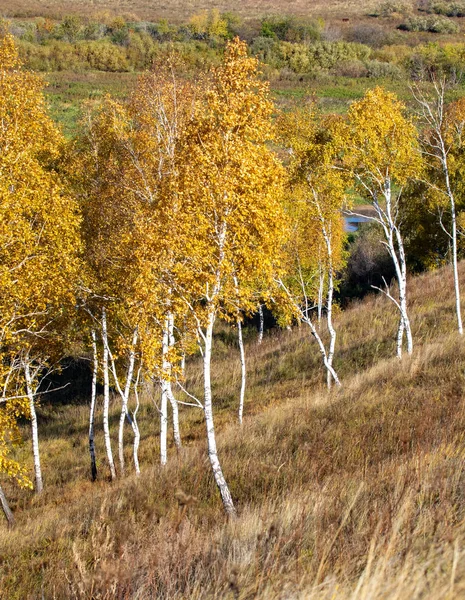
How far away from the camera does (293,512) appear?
5.33 meters

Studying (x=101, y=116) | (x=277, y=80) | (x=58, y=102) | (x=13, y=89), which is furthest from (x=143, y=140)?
(x=277, y=80)

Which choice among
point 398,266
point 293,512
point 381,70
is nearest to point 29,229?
point 293,512

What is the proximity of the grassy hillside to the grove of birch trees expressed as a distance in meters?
0.99

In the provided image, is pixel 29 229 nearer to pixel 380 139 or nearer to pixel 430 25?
pixel 380 139

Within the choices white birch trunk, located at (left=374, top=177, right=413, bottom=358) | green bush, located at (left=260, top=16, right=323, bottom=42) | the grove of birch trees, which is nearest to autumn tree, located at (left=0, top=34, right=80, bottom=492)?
the grove of birch trees

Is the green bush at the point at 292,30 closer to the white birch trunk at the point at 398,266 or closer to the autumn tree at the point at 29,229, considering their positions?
the white birch trunk at the point at 398,266

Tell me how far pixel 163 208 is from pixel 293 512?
5569mm

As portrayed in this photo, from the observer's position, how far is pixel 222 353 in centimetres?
3303

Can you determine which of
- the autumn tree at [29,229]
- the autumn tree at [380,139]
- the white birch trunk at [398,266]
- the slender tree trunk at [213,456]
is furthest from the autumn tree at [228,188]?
the white birch trunk at [398,266]

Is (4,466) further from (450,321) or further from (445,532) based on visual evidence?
(450,321)

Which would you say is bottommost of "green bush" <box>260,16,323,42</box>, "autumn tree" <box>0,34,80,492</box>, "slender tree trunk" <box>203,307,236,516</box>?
"slender tree trunk" <box>203,307,236,516</box>

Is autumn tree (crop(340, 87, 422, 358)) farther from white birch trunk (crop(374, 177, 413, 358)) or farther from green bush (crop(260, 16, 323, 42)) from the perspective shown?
green bush (crop(260, 16, 323, 42))

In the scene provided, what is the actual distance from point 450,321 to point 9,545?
1743cm

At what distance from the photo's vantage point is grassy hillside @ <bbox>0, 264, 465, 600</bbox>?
3.78m
